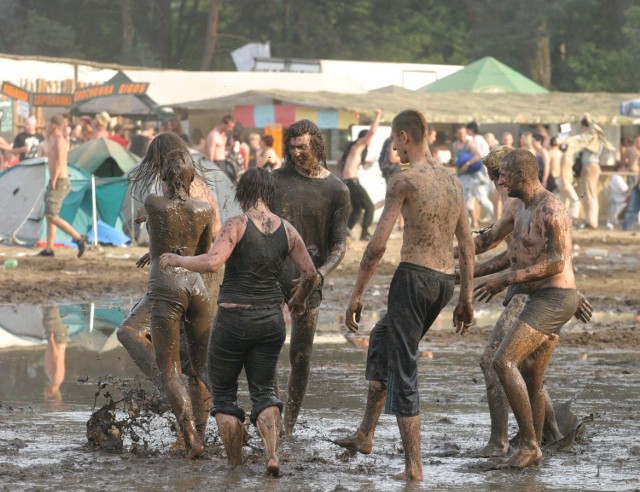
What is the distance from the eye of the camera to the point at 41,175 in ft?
67.7

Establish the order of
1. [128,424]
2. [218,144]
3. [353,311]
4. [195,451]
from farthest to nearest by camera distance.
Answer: [218,144] → [128,424] → [195,451] → [353,311]

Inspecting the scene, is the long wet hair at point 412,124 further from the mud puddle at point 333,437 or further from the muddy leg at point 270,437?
the mud puddle at point 333,437

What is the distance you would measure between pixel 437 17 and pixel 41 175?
37.0 m

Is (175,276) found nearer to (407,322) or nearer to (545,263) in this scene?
(407,322)

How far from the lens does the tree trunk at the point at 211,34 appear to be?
54562mm

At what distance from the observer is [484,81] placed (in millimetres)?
34656

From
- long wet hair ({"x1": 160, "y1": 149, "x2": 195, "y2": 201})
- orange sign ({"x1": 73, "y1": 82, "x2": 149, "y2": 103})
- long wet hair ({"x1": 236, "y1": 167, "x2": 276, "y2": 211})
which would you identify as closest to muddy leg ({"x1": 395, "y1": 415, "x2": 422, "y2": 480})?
long wet hair ({"x1": 236, "y1": 167, "x2": 276, "y2": 211})

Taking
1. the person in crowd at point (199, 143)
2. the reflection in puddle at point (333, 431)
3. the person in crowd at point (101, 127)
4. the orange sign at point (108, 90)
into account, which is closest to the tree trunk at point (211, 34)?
the orange sign at point (108, 90)

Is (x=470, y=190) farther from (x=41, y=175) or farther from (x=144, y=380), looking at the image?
(x=144, y=380)

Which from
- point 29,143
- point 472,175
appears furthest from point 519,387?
point 29,143

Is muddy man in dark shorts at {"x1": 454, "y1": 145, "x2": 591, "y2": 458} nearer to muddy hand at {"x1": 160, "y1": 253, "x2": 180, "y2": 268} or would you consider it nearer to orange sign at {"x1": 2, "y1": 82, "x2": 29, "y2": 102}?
muddy hand at {"x1": 160, "y1": 253, "x2": 180, "y2": 268}

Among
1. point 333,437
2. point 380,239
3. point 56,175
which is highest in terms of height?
point 56,175

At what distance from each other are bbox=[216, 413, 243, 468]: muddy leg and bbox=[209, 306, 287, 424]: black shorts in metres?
0.03

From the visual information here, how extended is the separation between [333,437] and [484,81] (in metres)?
27.5
